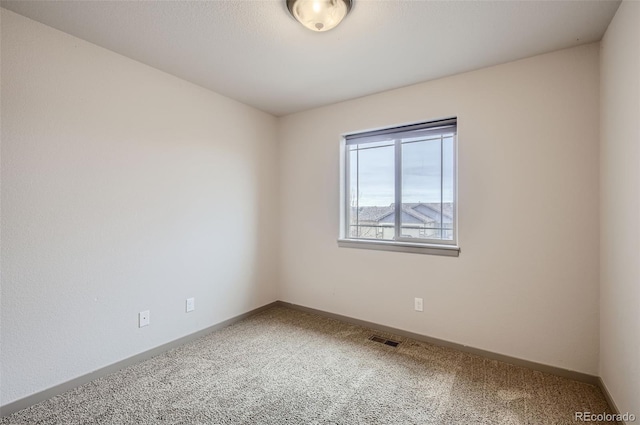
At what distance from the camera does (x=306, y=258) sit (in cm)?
348

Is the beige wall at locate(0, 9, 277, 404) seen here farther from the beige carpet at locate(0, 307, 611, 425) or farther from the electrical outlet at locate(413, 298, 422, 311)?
the electrical outlet at locate(413, 298, 422, 311)

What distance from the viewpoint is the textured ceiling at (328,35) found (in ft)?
5.57

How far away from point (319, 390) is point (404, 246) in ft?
4.73

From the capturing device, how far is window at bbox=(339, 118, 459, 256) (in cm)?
268

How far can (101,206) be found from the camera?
2127 millimetres

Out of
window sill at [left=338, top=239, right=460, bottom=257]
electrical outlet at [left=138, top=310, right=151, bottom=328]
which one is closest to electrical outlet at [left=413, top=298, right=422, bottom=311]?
window sill at [left=338, top=239, right=460, bottom=257]

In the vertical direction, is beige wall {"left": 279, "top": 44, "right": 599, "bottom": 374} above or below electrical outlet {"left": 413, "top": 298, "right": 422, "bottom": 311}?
above

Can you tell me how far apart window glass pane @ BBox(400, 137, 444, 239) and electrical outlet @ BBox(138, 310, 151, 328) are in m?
2.37

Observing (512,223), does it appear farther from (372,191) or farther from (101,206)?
(101,206)

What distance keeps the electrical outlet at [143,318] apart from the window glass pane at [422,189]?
2.37 meters

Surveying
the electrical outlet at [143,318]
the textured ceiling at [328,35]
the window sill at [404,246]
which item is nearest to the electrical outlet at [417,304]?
the window sill at [404,246]

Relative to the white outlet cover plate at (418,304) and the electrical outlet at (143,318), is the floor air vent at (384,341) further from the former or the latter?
the electrical outlet at (143,318)

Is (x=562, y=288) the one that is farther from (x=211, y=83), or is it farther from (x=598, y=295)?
(x=211, y=83)

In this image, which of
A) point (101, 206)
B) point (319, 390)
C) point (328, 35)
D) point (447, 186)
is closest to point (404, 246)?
point (447, 186)
